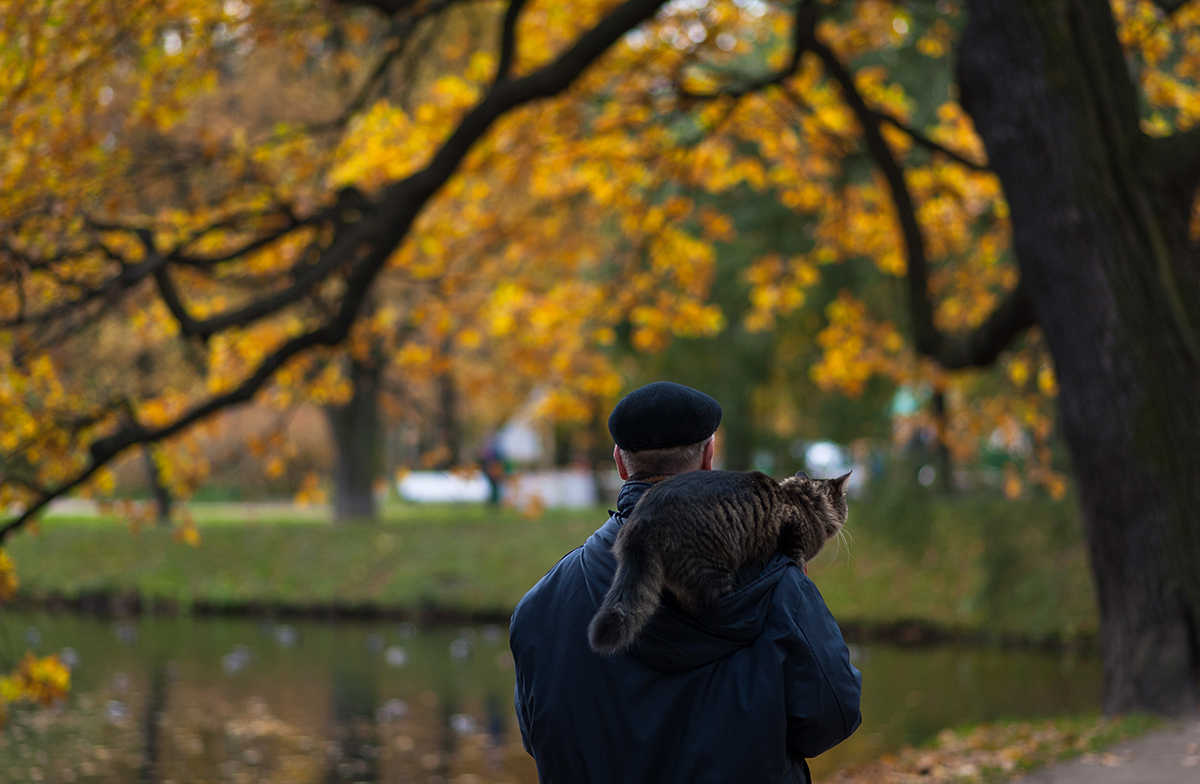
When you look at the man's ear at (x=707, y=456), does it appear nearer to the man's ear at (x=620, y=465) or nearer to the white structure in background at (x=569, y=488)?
the man's ear at (x=620, y=465)

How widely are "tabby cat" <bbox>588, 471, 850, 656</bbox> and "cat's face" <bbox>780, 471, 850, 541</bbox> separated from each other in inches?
2.9

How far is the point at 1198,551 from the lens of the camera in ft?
23.8

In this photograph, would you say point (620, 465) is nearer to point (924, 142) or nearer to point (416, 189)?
point (416, 189)

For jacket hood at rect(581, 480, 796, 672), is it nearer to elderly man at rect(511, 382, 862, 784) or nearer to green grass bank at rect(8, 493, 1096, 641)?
elderly man at rect(511, 382, 862, 784)

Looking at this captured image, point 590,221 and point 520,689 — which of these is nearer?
point 520,689

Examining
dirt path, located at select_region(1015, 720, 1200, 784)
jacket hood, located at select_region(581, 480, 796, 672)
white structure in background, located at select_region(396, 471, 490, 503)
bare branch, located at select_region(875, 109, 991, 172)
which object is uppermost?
bare branch, located at select_region(875, 109, 991, 172)

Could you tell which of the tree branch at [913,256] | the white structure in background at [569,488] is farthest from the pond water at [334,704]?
the white structure in background at [569,488]

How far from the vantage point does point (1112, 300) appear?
7.28 metres

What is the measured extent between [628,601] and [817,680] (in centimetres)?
43

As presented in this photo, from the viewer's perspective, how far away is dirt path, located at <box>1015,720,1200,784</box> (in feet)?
20.0

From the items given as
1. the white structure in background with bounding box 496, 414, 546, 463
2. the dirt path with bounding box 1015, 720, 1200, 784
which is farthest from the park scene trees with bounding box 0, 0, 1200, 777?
the white structure in background with bounding box 496, 414, 546, 463

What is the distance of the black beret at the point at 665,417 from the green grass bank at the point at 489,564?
1443 cm

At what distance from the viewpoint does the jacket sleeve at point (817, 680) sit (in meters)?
2.52

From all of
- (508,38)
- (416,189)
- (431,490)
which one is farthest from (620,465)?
(431,490)
